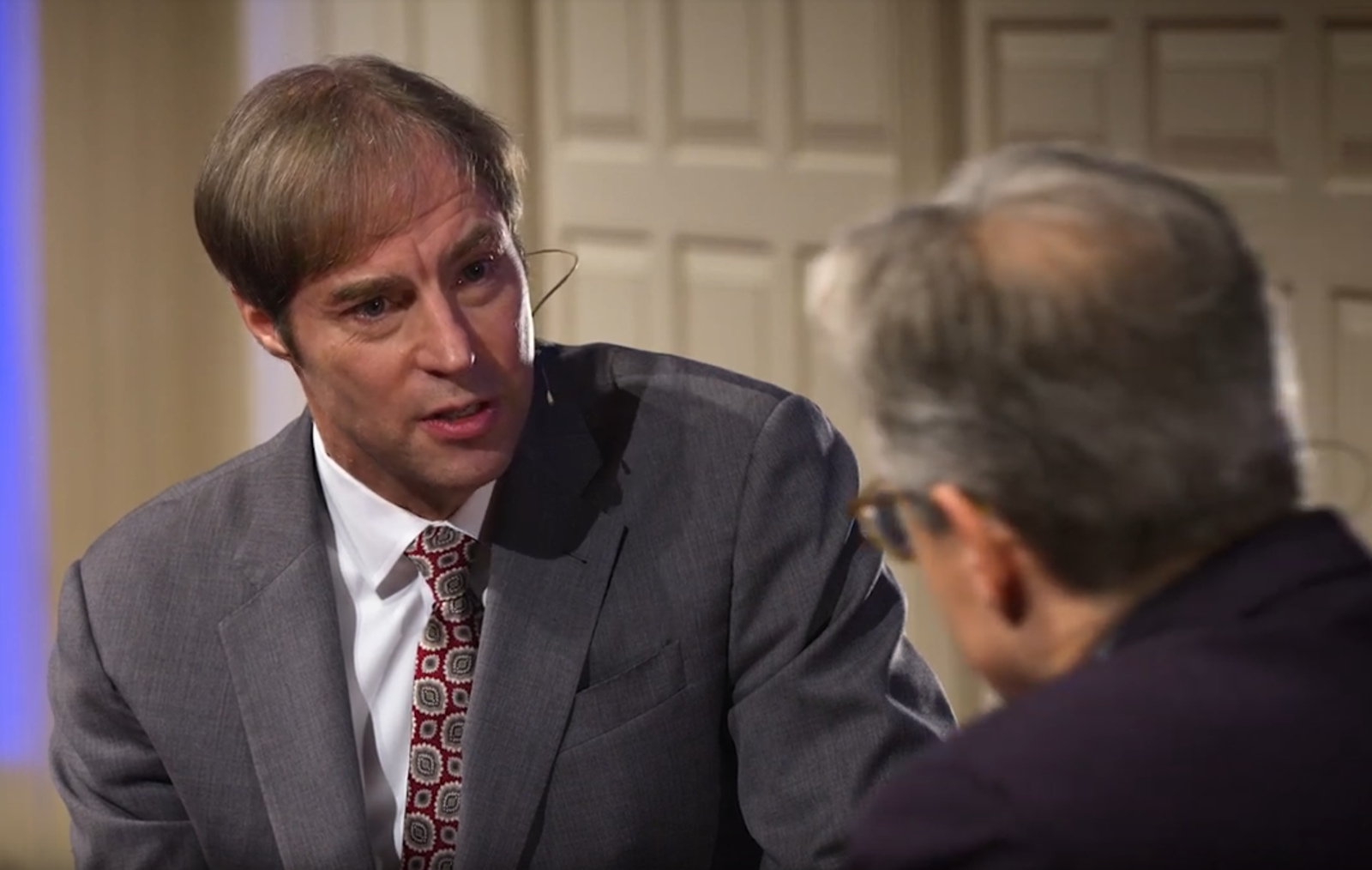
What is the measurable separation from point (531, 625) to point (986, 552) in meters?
0.73

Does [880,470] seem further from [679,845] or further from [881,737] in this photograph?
[679,845]

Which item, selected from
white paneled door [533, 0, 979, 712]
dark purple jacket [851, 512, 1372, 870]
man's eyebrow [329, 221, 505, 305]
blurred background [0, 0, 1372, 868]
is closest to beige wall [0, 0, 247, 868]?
blurred background [0, 0, 1372, 868]

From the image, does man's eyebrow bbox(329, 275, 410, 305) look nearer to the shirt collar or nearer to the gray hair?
the shirt collar

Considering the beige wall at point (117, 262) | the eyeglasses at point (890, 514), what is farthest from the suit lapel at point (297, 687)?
the beige wall at point (117, 262)

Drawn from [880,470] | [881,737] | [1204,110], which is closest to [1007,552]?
[880,470]

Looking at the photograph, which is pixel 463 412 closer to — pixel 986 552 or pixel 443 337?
pixel 443 337

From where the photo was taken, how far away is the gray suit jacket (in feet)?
5.50

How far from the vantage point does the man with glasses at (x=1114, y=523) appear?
948 millimetres

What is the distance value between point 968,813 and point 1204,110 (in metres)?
2.34

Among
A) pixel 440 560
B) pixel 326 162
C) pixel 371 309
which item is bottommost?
pixel 440 560

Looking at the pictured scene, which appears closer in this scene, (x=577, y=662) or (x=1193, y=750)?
(x=1193, y=750)

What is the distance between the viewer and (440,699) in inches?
68.1

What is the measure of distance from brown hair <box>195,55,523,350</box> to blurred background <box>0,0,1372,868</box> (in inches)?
71.0

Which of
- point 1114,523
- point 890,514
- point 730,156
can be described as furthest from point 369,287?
point 730,156
